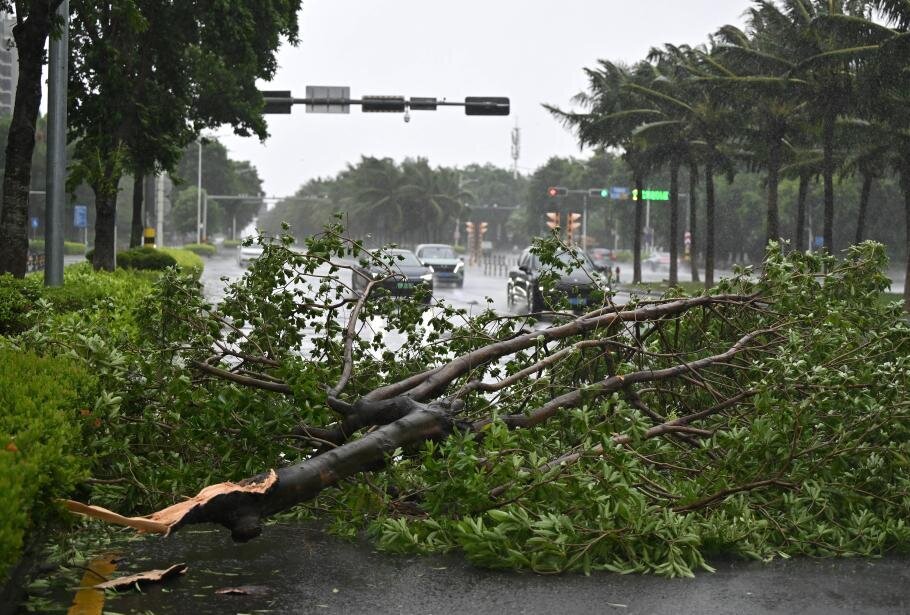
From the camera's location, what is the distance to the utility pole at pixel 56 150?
59.2ft

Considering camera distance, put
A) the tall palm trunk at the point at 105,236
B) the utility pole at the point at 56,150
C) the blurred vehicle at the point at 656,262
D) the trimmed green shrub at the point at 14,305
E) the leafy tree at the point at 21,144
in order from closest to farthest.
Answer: the trimmed green shrub at the point at 14,305 → the utility pole at the point at 56,150 → the leafy tree at the point at 21,144 → the tall palm trunk at the point at 105,236 → the blurred vehicle at the point at 656,262

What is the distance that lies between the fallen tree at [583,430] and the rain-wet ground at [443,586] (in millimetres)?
160

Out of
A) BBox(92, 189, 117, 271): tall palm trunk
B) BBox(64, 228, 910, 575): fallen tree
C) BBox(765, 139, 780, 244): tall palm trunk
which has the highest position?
BBox(765, 139, 780, 244): tall palm trunk

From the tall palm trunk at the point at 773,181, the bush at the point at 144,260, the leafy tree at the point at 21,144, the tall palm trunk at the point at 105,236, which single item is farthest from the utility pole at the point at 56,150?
the tall palm trunk at the point at 773,181

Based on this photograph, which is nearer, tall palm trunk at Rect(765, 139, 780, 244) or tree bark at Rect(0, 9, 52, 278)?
tree bark at Rect(0, 9, 52, 278)

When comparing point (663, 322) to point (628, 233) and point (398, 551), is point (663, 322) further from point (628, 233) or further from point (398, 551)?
point (628, 233)

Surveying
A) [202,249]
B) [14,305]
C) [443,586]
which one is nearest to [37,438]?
[443,586]

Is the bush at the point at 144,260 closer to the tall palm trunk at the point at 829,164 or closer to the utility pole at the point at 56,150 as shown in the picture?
the utility pole at the point at 56,150

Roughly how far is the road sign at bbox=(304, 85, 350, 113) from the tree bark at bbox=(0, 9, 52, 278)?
22.7 meters

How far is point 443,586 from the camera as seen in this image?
21.0 ft

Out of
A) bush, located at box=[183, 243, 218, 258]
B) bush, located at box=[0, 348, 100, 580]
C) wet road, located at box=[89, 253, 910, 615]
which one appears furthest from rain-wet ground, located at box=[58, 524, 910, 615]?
bush, located at box=[183, 243, 218, 258]

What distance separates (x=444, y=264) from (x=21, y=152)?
3569 cm

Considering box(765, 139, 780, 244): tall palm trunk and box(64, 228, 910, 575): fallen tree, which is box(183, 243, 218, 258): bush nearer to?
box(765, 139, 780, 244): tall palm trunk

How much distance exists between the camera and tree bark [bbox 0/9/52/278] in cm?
1897
